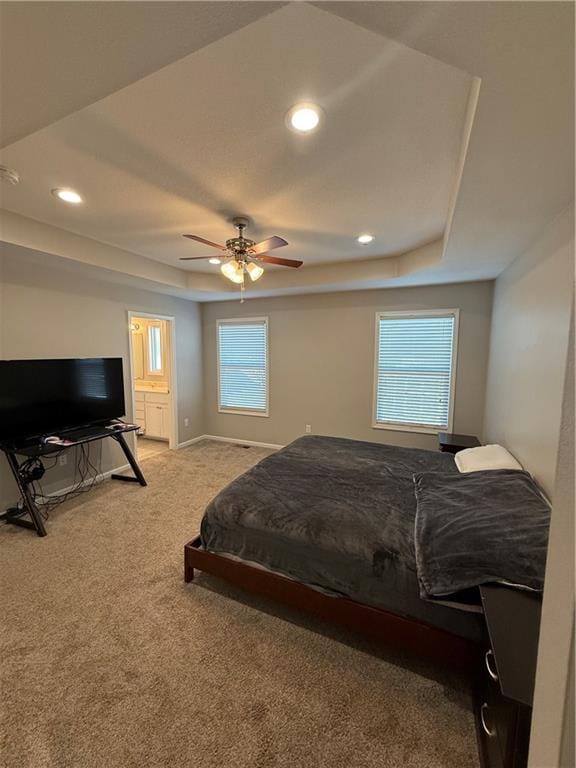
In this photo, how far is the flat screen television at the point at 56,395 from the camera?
9.93ft

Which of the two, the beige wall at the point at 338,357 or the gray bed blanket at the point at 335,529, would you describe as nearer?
the gray bed blanket at the point at 335,529

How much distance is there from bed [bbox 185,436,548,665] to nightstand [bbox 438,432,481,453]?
3.19 feet

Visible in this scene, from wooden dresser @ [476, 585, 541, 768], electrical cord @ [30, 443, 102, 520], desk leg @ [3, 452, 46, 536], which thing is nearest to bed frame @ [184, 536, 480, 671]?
wooden dresser @ [476, 585, 541, 768]

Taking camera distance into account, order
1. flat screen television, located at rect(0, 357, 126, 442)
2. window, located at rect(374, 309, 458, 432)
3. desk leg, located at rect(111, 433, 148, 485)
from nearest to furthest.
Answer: flat screen television, located at rect(0, 357, 126, 442), desk leg, located at rect(111, 433, 148, 485), window, located at rect(374, 309, 458, 432)

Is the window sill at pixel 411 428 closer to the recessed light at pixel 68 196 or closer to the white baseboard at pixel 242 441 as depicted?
the white baseboard at pixel 242 441

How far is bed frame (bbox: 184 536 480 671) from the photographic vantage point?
1.55 metres

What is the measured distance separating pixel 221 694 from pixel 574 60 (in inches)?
107

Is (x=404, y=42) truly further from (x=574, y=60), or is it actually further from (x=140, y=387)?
(x=140, y=387)

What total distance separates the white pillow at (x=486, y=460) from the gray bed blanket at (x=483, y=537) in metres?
0.37

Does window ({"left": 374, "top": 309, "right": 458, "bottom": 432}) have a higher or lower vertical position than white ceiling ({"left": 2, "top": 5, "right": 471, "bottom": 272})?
lower

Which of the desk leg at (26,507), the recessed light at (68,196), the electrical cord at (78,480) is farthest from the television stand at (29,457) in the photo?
the recessed light at (68,196)

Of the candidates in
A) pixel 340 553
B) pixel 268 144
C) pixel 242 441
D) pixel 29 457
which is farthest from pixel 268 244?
pixel 242 441

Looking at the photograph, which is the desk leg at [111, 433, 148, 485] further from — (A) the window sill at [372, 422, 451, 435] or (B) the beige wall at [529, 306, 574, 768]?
(B) the beige wall at [529, 306, 574, 768]

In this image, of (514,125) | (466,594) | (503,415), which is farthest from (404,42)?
(503,415)
